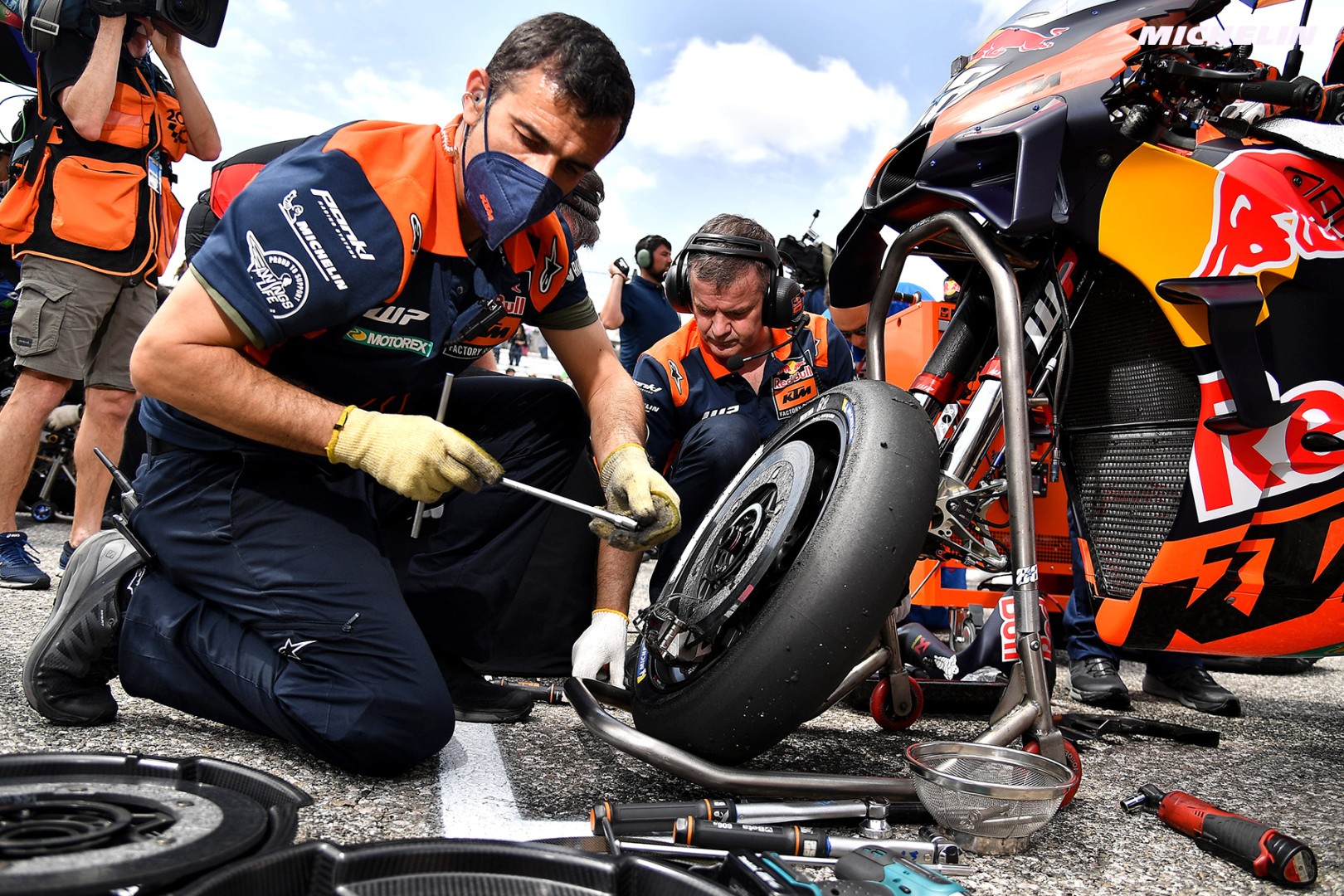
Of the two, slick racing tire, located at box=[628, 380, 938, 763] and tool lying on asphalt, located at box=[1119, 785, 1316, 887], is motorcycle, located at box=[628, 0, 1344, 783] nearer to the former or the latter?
slick racing tire, located at box=[628, 380, 938, 763]

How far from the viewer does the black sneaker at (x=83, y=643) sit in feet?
5.29

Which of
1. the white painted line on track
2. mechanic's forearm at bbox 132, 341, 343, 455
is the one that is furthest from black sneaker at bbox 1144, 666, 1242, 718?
mechanic's forearm at bbox 132, 341, 343, 455

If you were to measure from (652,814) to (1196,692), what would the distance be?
195cm

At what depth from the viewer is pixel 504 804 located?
1.37 metres

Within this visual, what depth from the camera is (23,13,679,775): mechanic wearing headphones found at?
1.50 metres

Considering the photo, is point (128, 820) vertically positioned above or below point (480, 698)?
above

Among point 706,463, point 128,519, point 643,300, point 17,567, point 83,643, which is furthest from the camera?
point 643,300

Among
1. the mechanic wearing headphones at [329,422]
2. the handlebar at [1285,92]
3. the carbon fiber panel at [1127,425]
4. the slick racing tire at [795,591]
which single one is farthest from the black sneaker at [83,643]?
the handlebar at [1285,92]

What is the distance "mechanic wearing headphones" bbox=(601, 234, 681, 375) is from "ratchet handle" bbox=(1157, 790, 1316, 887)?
13.3 feet

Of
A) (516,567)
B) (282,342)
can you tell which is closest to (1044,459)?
(516,567)

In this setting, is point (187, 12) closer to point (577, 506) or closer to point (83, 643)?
point (83, 643)

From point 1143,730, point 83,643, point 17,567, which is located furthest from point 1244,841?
point 17,567

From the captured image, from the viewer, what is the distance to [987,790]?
46.8 inches

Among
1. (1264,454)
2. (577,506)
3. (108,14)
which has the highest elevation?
(108,14)
